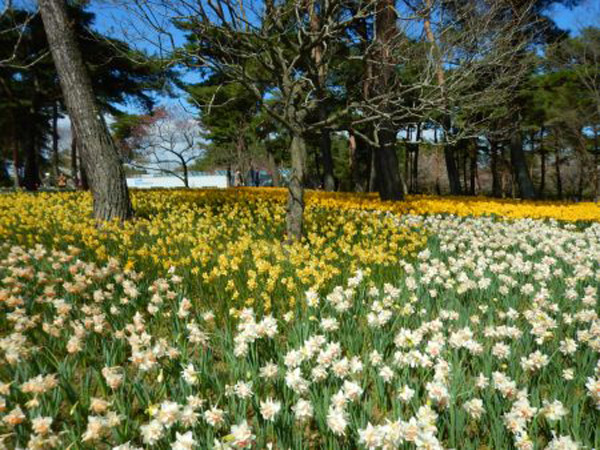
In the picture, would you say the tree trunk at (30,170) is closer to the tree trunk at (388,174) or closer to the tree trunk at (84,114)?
the tree trunk at (84,114)

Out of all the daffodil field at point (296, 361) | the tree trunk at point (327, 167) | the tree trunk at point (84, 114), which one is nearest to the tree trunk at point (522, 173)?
the tree trunk at point (327, 167)

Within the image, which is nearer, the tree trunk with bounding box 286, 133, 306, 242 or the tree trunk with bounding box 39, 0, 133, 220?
the tree trunk with bounding box 286, 133, 306, 242

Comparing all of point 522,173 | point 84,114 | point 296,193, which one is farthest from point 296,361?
point 522,173

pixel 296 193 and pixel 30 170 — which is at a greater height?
pixel 30 170

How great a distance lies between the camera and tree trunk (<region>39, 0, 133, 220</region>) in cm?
657

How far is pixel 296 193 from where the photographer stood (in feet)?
18.1

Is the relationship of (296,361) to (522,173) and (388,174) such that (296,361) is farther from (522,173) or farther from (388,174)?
(522,173)

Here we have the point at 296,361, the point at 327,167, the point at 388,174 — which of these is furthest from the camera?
the point at 327,167

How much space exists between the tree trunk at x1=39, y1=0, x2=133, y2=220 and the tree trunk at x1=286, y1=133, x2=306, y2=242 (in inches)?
131

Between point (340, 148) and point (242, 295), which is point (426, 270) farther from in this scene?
point (340, 148)

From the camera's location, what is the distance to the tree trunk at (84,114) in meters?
6.57

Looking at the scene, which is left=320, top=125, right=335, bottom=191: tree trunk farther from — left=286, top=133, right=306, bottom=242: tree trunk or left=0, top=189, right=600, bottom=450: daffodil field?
left=0, top=189, right=600, bottom=450: daffodil field

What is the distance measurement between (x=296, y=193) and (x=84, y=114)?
4.23 meters

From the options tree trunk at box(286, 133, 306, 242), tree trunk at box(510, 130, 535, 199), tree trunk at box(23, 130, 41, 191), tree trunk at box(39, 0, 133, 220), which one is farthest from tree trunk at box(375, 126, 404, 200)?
tree trunk at box(23, 130, 41, 191)
